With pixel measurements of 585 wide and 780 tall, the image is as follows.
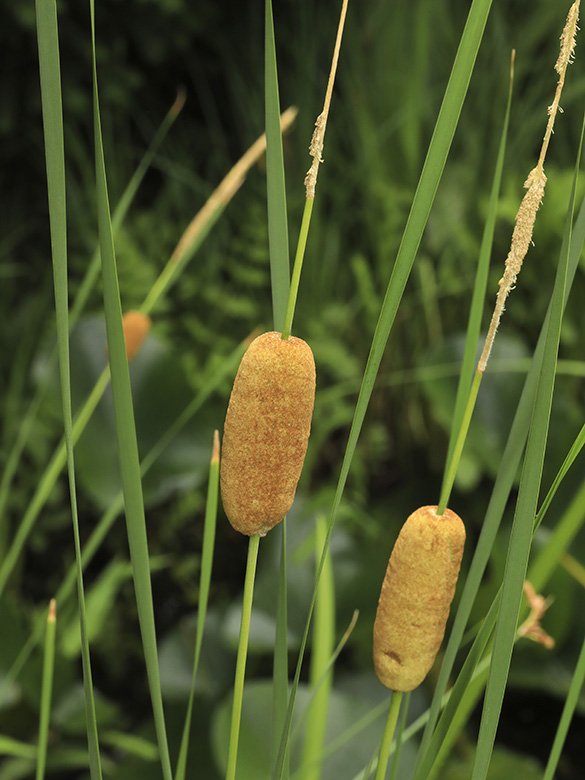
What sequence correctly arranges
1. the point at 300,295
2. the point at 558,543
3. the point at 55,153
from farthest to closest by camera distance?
the point at 300,295
the point at 558,543
the point at 55,153

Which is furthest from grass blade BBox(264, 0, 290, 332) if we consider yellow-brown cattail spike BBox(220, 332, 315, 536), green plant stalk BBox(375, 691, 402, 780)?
green plant stalk BBox(375, 691, 402, 780)

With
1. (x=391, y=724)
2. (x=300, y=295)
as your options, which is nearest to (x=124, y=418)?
(x=391, y=724)

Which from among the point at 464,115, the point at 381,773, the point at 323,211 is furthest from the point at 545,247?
the point at 381,773

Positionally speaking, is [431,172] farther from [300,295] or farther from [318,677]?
[300,295]

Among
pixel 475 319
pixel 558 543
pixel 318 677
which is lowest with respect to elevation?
pixel 318 677

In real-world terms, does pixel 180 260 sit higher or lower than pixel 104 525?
higher

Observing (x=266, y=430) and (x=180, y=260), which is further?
(x=180, y=260)

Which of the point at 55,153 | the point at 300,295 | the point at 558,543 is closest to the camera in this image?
the point at 55,153

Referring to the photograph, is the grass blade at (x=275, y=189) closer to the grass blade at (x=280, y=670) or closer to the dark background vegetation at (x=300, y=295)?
the grass blade at (x=280, y=670)

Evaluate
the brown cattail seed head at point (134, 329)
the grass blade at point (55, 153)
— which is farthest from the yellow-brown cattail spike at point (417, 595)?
the brown cattail seed head at point (134, 329)
